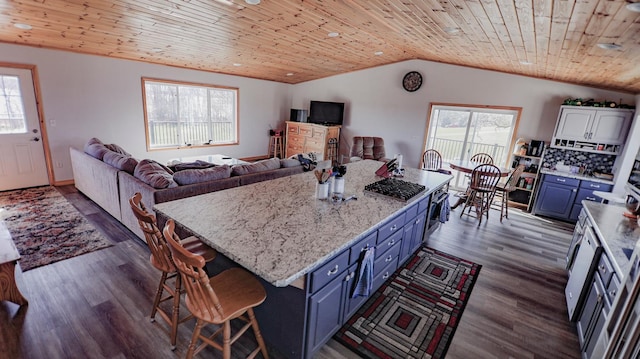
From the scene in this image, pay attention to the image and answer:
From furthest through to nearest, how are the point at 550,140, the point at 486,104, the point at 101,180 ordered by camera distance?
the point at 486,104 < the point at 550,140 < the point at 101,180

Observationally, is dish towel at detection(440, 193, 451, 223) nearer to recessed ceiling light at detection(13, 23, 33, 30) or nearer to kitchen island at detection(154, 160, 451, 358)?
kitchen island at detection(154, 160, 451, 358)

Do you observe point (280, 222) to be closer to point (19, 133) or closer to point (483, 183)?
point (483, 183)

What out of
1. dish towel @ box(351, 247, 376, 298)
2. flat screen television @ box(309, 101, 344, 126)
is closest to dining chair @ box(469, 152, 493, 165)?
flat screen television @ box(309, 101, 344, 126)

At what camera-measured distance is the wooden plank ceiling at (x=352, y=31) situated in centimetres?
239

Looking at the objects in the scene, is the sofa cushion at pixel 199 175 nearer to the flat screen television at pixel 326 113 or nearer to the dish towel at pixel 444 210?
the dish towel at pixel 444 210

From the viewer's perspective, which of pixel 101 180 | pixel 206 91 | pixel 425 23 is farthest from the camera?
pixel 206 91

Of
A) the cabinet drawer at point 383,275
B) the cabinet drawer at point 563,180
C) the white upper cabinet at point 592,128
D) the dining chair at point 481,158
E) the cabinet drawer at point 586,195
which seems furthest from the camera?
the dining chair at point 481,158

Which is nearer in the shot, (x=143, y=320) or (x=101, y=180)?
(x=143, y=320)

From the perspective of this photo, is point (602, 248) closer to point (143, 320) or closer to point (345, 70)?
point (143, 320)

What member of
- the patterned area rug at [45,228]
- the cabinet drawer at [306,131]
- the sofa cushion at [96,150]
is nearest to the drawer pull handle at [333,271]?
the patterned area rug at [45,228]

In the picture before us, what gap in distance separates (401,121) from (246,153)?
436 centimetres

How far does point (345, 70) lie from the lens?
753 cm

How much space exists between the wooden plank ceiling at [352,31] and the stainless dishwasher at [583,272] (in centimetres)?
159

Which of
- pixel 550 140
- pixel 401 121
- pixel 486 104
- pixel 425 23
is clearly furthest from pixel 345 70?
pixel 550 140
